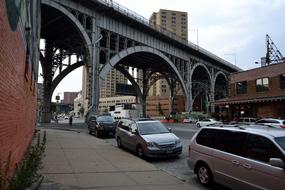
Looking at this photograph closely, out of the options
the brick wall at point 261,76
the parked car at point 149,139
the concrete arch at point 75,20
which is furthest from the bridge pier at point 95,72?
the parked car at point 149,139

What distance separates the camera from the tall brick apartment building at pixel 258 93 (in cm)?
4091

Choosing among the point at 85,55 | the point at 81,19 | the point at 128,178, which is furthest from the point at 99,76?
the point at 128,178

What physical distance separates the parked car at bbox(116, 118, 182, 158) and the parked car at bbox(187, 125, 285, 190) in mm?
4200

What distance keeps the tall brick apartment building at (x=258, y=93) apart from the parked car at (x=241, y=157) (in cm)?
3351

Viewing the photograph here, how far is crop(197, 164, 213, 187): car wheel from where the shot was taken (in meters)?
8.41

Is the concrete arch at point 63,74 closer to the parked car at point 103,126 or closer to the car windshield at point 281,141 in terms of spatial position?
the parked car at point 103,126

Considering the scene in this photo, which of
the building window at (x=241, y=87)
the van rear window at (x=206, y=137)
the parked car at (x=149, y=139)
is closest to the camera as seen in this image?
the van rear window at (x=206, y=137)

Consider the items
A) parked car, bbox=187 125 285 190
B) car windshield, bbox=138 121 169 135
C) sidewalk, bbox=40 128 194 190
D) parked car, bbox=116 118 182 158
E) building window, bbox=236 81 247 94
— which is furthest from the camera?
building window, bbox=236 81 247 94

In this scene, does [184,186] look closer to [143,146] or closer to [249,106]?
[143,146]

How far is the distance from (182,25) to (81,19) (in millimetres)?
91692

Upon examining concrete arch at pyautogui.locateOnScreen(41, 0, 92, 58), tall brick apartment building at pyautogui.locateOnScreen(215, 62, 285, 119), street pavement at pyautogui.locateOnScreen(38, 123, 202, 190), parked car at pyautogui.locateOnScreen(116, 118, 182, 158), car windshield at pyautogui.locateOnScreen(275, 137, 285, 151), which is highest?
concrete arch at pyautogui.locateOnScreen(41, 0, 92, 58)

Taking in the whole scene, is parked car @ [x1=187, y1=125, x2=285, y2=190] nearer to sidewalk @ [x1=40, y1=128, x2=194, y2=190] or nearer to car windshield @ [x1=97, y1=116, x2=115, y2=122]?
sidewalk @ [x1=40, y1=128, x2=194, y2=190]

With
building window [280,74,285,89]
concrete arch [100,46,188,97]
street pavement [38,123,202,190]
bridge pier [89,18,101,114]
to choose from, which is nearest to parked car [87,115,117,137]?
street pavement [38,123,202,190]

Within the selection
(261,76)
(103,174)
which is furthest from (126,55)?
(103,174)
